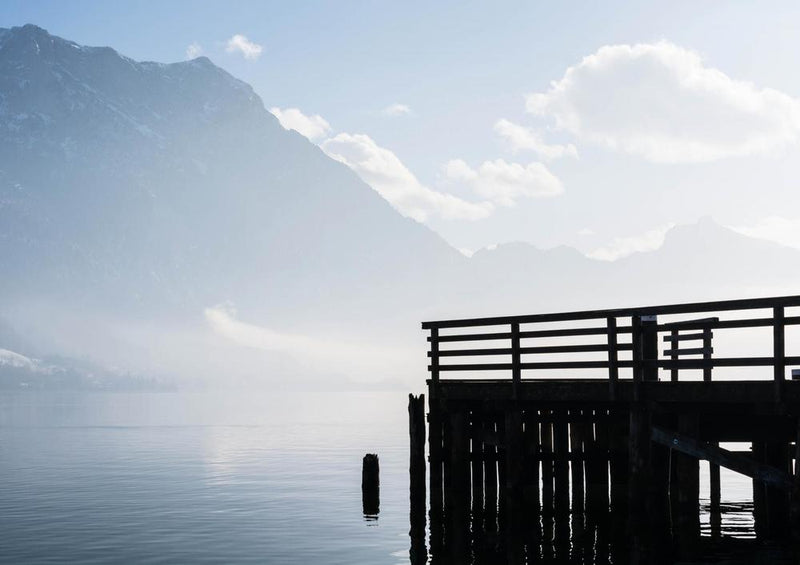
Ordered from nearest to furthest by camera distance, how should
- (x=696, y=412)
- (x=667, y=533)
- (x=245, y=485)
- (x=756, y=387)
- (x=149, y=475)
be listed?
(x=756, y=387) → (x=696, y=412) → (x=667, y=533) → (x=245, y=485) → (x=149, y=475)

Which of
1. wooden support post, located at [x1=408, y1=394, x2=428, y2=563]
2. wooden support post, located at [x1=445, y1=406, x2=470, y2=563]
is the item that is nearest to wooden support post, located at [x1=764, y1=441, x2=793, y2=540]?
wooden support post, located at [x1=445, y1=406, x2=470, y2=563]

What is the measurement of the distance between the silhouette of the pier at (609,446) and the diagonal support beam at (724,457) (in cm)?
3

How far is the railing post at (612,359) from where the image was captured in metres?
22.0

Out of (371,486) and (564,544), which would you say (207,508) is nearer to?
(371,486)

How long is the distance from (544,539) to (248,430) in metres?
95.3

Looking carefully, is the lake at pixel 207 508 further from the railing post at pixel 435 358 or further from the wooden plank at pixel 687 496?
the railing post at pixel 435 358

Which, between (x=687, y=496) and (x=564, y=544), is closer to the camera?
(x=687, y=496)

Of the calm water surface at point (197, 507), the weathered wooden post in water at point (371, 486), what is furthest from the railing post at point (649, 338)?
the weathered wooden post in water at point (371, 486)

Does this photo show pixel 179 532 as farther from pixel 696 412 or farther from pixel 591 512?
pixel 696 412

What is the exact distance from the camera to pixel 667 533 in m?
23.0

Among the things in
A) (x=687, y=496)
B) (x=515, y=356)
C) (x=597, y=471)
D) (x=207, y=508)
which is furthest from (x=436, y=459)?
(x=207, y=508)

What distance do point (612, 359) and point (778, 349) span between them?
3.65 metres

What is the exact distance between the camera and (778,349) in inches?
767

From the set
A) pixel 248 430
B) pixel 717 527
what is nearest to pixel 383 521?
pixel 717 527
